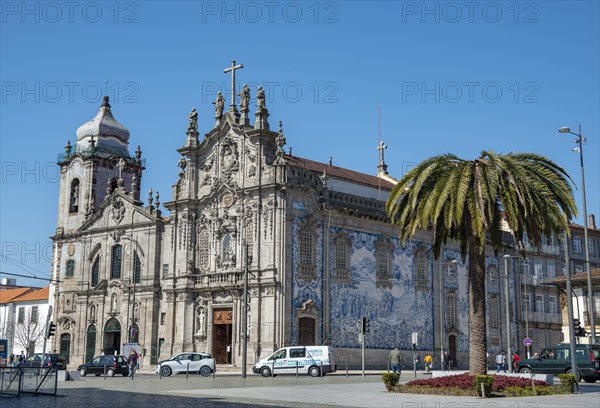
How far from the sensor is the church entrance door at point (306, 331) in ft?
166

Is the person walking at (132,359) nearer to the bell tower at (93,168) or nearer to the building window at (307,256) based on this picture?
the building window at (307,256)

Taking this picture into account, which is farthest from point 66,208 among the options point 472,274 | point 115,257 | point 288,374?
point 472,274

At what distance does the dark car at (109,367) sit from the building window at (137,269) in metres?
13.3

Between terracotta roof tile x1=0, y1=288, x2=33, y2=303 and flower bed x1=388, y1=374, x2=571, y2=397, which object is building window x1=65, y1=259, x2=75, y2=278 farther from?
flower bed x1=388, y1=374, x2=571, y2=397

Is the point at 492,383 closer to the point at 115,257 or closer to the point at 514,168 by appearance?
the point at 514,168

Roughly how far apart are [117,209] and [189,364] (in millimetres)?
21602

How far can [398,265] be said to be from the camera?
57.4 meters

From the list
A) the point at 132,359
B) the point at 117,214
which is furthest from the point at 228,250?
the point at 117,214

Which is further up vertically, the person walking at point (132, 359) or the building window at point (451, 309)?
the building window at point (451, 309)

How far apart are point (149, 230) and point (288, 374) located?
2061 cm

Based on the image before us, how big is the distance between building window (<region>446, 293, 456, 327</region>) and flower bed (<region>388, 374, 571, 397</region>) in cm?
3303

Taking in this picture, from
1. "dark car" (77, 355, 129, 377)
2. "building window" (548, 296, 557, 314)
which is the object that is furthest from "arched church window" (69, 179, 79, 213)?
"building window" (548, 296, 557, 314)

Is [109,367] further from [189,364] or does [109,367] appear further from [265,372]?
[265,372]

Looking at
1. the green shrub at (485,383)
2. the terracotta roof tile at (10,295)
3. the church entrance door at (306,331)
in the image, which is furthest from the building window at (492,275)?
the terracotta roof tile at (10,295)
